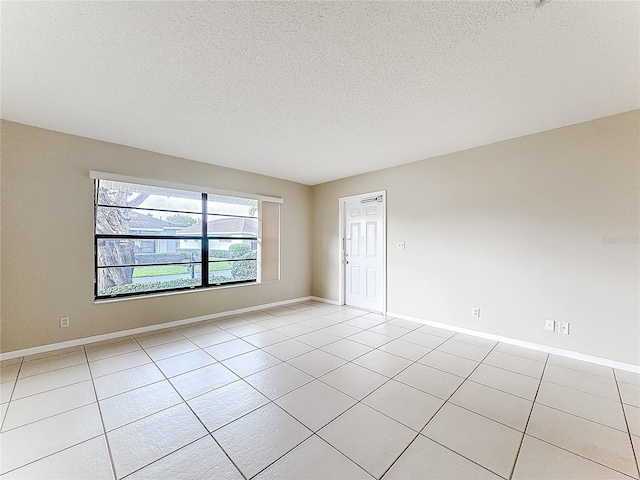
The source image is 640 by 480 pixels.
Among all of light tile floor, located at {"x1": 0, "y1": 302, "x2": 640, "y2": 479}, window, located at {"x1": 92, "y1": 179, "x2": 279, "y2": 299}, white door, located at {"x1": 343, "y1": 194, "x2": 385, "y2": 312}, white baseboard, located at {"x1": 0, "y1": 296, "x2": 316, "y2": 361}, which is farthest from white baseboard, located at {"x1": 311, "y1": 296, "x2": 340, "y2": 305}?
light tile floor, located at {"x1": 0, "y1": 302, "x2": 640, "y2": 479}

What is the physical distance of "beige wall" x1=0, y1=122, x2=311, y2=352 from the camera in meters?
2.84

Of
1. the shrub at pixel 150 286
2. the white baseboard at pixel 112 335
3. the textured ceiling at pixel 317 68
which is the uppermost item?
the textured ceiling at pixel 317 68

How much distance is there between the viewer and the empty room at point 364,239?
159cm

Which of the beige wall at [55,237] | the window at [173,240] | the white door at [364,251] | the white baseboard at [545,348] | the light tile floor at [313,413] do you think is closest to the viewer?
the light tile floor at [313,413]

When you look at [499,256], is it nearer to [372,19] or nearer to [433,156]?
[433,156]

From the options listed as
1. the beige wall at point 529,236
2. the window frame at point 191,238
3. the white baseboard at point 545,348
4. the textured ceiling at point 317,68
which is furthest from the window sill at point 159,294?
the white baseboard at point 545,348

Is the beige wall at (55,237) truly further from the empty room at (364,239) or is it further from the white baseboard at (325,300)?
the white baseboard at (325,300)

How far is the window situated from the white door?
1.52 metres

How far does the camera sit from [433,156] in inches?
157

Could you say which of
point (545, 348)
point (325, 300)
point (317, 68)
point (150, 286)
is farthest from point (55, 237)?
point (545, 348)

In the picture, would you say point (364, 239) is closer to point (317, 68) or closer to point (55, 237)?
point (317, 68)

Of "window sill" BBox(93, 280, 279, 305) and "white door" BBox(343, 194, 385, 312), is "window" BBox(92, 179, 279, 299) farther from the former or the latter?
"white door" BBox(343, 194, 385, 312)

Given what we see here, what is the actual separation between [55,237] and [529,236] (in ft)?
18.5

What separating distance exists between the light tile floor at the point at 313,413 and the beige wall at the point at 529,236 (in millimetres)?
466
